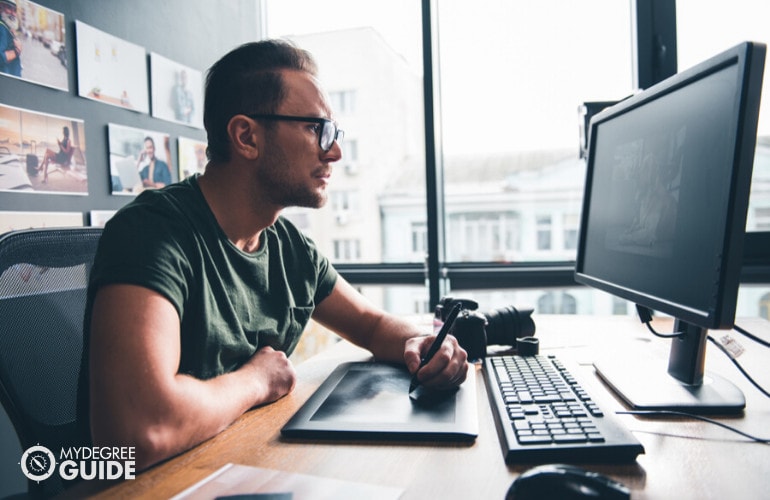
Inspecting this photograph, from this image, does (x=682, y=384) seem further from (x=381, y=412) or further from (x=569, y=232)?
(x=569, y=232)

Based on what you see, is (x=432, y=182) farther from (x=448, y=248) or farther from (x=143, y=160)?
(x=143, y=160)

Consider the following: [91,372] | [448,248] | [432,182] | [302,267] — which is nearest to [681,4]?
[432,182]

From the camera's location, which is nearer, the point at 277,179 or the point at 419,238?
the point at 277,179

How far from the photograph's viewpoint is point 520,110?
2477 mm

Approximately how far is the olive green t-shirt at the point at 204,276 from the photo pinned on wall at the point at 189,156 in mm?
1075

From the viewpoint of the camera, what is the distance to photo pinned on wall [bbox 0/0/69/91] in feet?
4.93

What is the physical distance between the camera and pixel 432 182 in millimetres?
2494

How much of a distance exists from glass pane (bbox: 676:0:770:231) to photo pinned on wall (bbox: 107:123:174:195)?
221 centimetres

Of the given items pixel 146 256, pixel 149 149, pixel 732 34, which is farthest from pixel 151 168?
pixel 732 34

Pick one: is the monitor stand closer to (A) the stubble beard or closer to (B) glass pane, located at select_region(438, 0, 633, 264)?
(A) the stubble beard

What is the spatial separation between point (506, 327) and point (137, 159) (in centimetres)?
152

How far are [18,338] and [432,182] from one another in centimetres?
186

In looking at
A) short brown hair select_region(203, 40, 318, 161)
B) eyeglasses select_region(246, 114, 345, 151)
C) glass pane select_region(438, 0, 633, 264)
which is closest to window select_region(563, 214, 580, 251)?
glass pane select_region(438, 0, 633, 264)

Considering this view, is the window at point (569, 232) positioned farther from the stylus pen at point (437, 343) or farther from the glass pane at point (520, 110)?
the stylus pen at point (437, 343)
